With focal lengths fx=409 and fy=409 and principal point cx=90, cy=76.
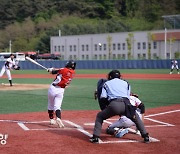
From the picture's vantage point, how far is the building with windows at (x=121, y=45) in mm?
66312

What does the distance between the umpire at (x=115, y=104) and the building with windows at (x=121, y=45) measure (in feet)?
173

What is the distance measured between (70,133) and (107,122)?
1.91m

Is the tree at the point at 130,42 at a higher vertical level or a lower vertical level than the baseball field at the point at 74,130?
higher

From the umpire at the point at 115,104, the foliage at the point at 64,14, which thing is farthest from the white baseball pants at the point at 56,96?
the foliage at the point at 64,14

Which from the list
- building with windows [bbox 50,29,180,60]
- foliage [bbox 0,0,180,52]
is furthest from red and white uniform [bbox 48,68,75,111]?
foliage [bbox 0,0,180,52]

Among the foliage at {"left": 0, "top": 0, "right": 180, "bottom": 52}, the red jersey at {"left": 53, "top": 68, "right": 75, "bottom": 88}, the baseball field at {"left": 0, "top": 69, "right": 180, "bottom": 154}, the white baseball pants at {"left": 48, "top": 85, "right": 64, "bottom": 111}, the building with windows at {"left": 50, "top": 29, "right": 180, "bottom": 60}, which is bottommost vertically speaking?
the baseball field at {"left": 0, "top": 69, "right": 180, "bottom": 154}

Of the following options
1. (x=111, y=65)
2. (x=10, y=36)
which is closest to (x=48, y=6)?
(x=10, y=36)

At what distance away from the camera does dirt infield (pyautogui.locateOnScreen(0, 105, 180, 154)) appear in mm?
7984

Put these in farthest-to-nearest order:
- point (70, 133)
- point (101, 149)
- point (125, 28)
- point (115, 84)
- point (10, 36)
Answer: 1. point (10, 36)
2. point (125, 28)
3. point (70, 133)
4. point (115, 84)
5. point (101, 149)

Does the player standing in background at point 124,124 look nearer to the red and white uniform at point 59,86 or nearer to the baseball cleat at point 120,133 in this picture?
the baseball cleat at point 120,133

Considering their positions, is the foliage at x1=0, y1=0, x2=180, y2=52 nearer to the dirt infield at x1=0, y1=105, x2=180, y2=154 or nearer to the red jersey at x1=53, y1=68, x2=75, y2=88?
the dirt infield at x1=0, y1=105, x2=180, y2=154

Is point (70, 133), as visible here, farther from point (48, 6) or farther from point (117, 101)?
point (48, 6)

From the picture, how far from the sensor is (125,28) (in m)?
96.9

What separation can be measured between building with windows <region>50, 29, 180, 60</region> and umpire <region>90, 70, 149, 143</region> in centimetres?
5268
